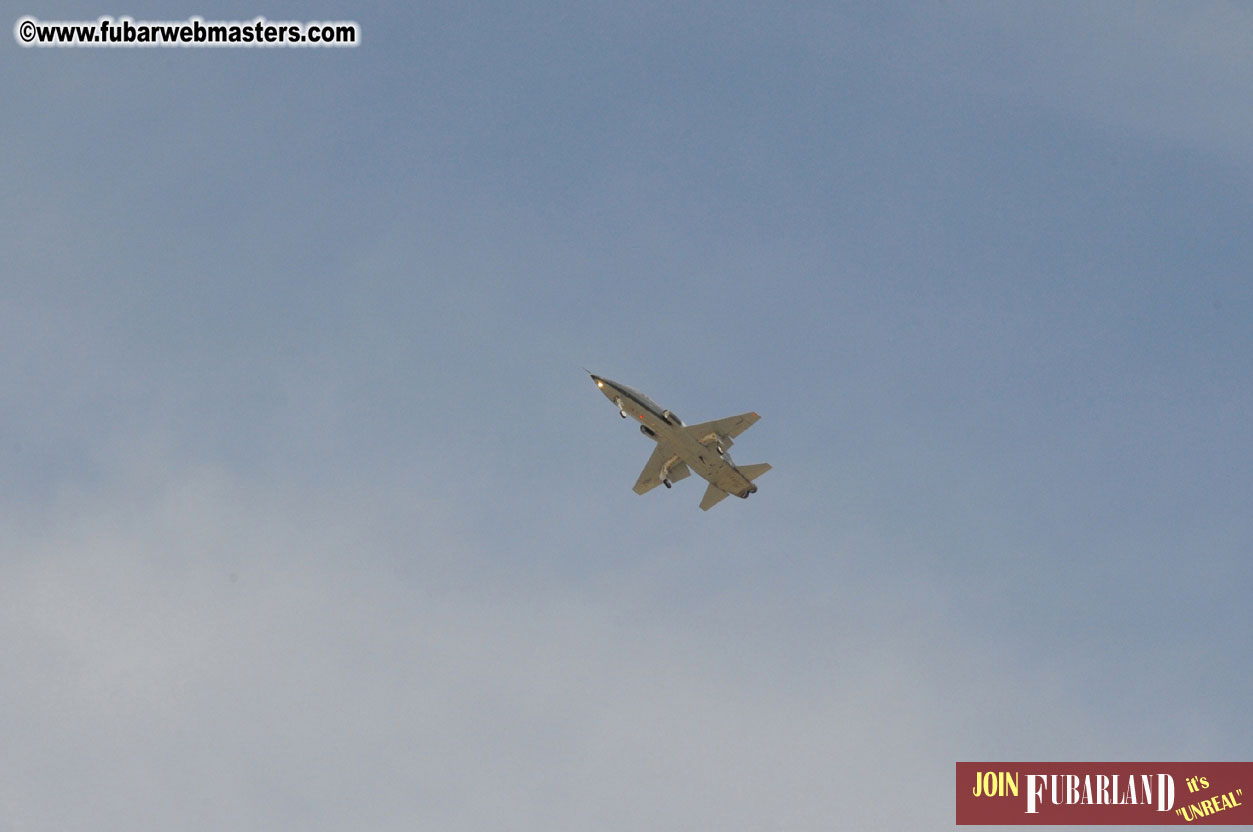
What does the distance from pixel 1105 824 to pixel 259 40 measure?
337 ft

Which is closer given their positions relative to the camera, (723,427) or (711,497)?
(723,427)

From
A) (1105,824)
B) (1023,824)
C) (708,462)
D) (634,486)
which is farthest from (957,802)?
(634,486)

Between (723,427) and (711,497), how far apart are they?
35.1ft

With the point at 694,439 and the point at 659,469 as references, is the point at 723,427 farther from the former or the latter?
the point at 659,469

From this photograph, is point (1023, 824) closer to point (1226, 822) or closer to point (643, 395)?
point (1226, 822)

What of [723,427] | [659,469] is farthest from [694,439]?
[659,469]

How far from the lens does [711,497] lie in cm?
13412

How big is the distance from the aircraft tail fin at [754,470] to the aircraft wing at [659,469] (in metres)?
6.14

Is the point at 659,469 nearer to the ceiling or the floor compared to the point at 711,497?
nearer to the ceiling

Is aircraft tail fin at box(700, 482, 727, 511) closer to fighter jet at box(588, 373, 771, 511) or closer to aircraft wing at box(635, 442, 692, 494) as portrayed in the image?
fighter jet at box(588, 373, 771, 511)

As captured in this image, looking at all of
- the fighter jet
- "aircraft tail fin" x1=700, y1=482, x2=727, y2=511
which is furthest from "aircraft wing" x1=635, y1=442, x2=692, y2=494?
"aircraft tail fin" x1=700, y1=482, x2=727, y2=511

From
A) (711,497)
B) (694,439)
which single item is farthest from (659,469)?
(694,439)

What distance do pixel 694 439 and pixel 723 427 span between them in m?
3.20

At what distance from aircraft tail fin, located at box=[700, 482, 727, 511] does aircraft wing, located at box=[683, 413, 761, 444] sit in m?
7.24
